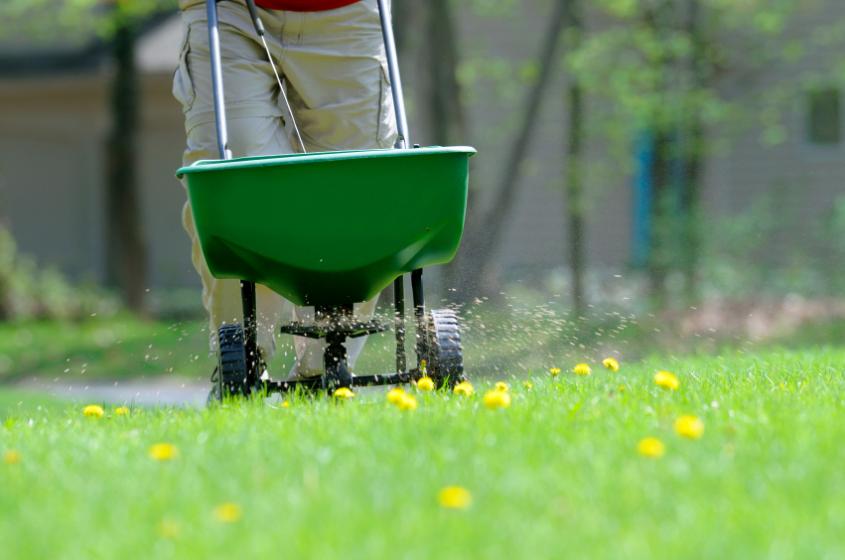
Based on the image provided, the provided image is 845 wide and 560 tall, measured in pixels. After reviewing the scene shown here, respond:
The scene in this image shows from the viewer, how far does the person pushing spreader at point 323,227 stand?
12.1 ft

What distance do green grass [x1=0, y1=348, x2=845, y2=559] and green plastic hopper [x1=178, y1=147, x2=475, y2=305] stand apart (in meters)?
0.50

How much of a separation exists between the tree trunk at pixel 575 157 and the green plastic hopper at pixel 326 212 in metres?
8.54

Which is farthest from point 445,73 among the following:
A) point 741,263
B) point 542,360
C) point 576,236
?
point 542,360

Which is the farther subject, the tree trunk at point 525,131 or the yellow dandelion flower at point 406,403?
Result: the tree trunk at point 525,131

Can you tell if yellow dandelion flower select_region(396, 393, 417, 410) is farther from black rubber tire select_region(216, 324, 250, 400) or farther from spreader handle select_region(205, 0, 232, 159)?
spreader handle select_region(205, 0, 232, 159)

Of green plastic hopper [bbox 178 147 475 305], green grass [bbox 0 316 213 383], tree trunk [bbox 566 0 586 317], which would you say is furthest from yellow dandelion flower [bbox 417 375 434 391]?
tree trunk [bbox 566 0 586 317]

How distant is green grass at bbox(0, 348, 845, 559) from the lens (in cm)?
217

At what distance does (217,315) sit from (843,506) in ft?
8.31

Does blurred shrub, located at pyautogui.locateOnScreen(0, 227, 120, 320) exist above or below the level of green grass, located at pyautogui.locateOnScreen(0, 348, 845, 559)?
below

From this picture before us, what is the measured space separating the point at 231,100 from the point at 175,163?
1270 cm

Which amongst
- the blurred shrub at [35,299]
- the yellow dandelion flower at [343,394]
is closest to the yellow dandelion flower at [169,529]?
the yellow dandelion flower at [343,394]

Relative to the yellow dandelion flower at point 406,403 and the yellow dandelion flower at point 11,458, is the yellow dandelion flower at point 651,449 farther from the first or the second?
the yellow dandelion flower at point 11,458

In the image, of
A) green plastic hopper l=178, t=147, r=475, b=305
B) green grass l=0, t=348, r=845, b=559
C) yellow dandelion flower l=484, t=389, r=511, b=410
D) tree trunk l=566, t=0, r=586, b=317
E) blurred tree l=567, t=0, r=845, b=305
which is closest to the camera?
green grass l=0, t=348, r=845, b=559

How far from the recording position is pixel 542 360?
24.4 feet
